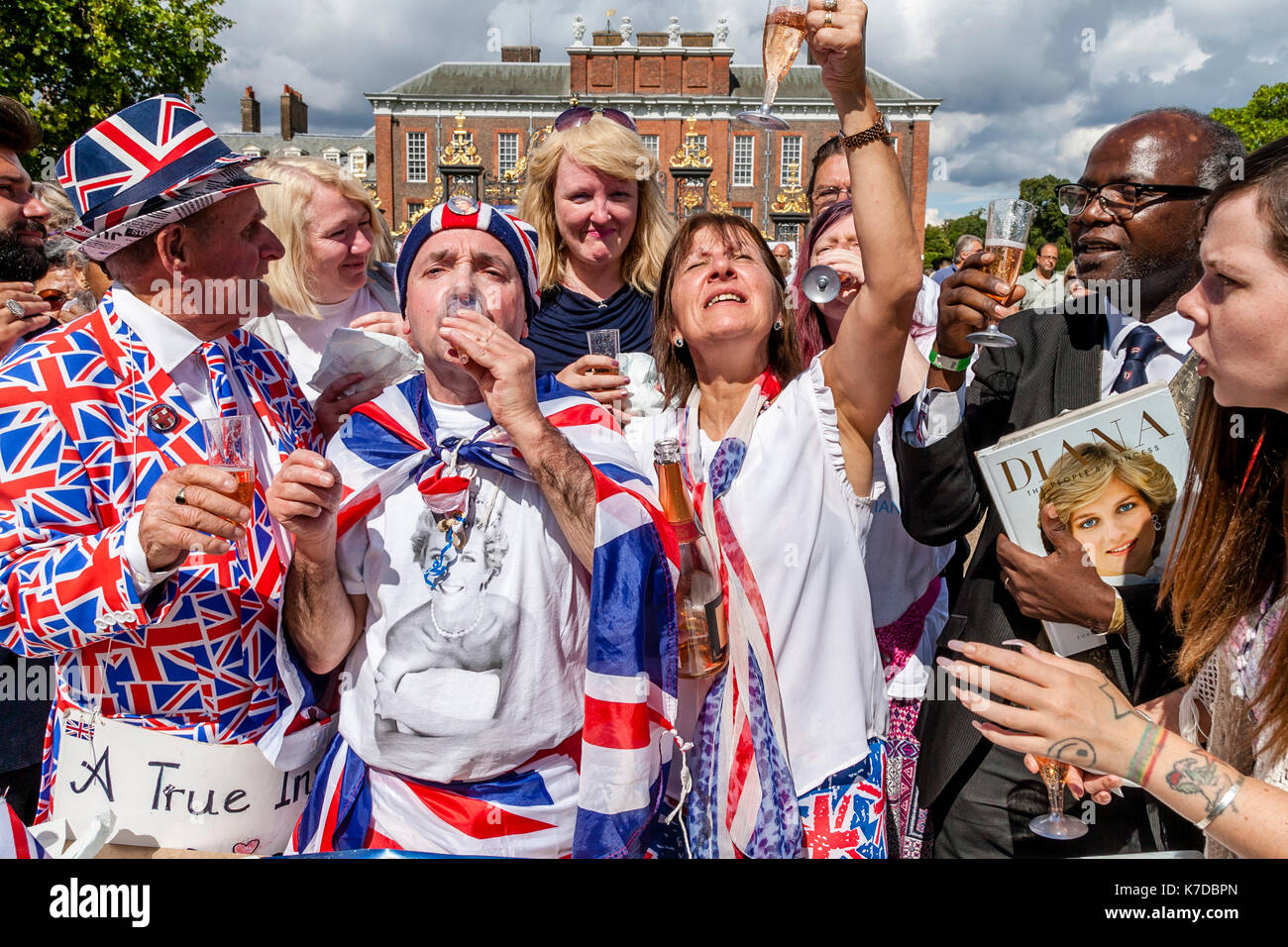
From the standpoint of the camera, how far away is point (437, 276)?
217cm

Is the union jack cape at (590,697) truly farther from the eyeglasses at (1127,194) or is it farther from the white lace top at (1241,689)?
the eyeglasses at (1127,194)

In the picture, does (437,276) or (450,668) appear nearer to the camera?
(450,668)

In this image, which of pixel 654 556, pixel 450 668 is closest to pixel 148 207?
pixel 450 668

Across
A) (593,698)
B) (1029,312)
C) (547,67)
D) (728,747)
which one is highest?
(547,67)

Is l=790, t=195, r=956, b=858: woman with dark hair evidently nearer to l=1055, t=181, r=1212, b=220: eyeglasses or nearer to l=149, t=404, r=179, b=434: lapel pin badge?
l=1055, t=181, r=1212, b=220: eyeglasses

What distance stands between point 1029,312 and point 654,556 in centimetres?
146

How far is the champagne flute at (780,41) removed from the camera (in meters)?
2.36

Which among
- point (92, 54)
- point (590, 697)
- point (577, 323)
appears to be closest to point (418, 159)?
point (92, 54)

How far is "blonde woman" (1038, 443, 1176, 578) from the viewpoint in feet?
6.57

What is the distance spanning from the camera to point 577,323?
3447 mm

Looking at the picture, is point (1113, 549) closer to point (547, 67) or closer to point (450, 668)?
point (450, 668)

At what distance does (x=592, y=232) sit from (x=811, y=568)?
1.89 meters

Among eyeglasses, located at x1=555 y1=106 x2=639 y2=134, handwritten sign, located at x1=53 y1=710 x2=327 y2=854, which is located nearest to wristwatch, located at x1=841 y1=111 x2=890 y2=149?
eyeglasses, located at x1=555 y1=106 x2=639 y2=134

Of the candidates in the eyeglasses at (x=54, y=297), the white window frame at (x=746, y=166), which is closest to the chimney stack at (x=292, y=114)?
the white window frame at (x=746, y=166)
